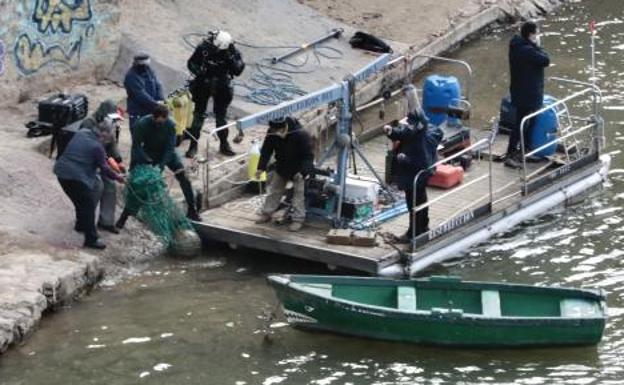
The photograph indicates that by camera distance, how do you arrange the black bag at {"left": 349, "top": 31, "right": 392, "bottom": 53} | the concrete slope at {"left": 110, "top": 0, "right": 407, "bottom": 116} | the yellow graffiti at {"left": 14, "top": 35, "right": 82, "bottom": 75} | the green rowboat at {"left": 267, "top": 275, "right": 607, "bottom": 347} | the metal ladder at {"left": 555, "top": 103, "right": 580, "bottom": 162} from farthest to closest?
the black bag at {"left": 349, "top": 31, "right": 392, "bottom": 53} → the concrete slope at {"left": 110, "top": 0, "right": 407, "bottom": 116} → the yellow graffiti at {"left": 14, "top": 35, "right": 82, "bottom": 75} → the metal ladder at {"left": 555, "top": 103, "right": 580, "bottom": 162} → the green rowboat at {"left": 267, "top": 275, "right": 607, "bottom": 347}


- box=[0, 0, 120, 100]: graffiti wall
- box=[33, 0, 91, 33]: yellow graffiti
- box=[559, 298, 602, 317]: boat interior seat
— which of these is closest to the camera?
box=[559, 298, 602, 317]: boat interior seat

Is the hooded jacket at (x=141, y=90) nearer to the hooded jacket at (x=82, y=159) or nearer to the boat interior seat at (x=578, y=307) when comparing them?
the hooded jacket at (x=82, y=159)

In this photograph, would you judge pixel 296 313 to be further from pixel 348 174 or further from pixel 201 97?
pixel 201 97

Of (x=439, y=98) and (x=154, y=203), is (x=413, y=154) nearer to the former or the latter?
(x=154, y=203)

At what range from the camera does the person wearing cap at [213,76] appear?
19312mm

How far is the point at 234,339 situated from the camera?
15.3 meters

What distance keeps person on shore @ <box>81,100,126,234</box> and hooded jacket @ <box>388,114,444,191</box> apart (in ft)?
11.2

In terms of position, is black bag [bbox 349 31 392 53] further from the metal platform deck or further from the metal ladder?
the metal platform deck

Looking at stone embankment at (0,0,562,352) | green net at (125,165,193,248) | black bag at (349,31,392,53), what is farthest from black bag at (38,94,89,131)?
black bag at (349,31,392,53)

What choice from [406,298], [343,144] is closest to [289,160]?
[343,144]

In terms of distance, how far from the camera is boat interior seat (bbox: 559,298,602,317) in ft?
49.9

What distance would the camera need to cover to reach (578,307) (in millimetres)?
15305

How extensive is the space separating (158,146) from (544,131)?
557 centimetres

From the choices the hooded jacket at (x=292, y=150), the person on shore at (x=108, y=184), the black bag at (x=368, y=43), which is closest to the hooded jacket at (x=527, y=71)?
the hooded jacket at (x=292, y=150)
